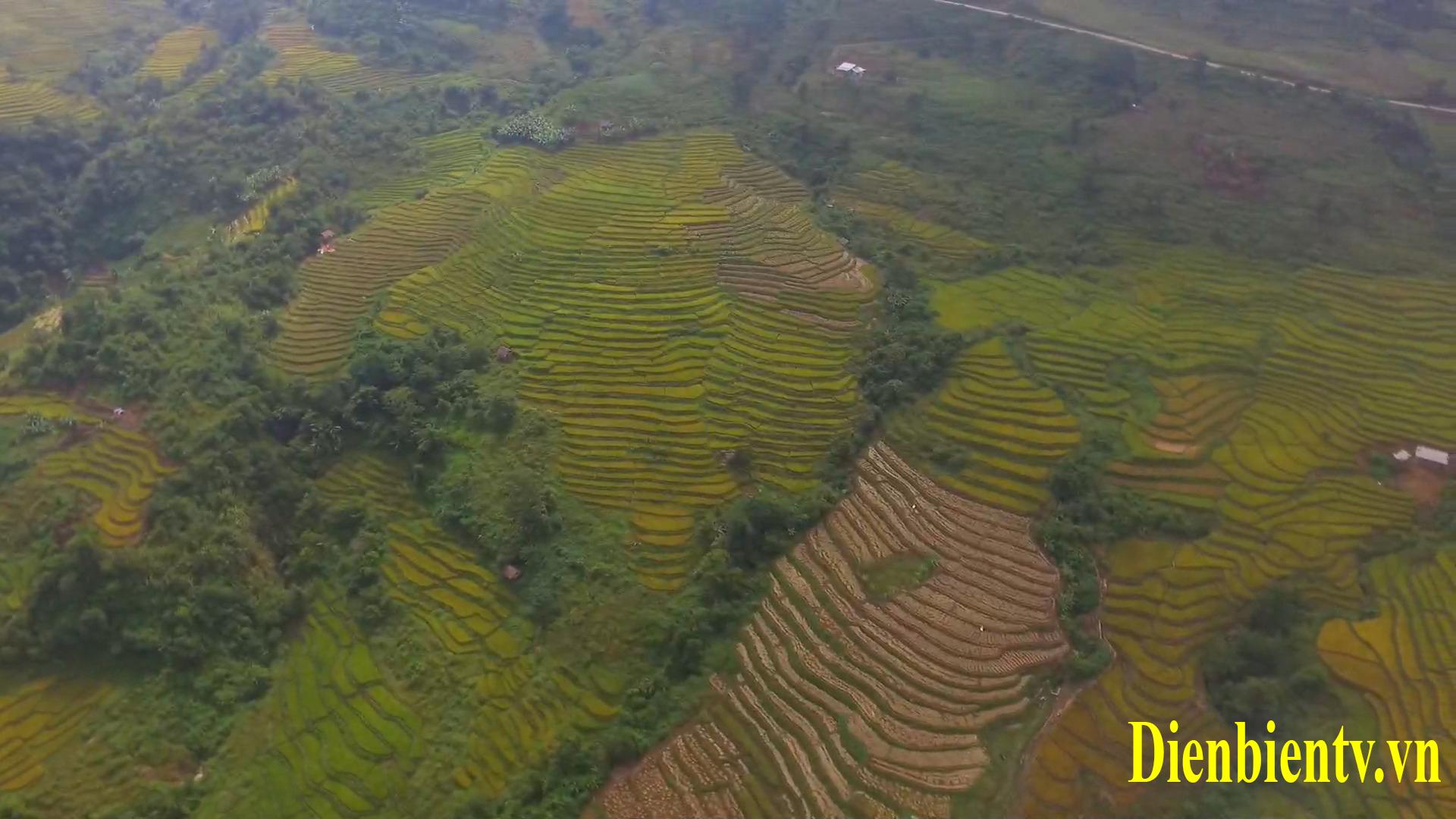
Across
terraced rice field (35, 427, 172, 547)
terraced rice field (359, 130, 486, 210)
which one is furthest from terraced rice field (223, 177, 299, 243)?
terraced rice field (35, 427, 172, 547)

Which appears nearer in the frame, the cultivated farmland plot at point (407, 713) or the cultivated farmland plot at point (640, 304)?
the cultivated farmland plot at point (407, 713)

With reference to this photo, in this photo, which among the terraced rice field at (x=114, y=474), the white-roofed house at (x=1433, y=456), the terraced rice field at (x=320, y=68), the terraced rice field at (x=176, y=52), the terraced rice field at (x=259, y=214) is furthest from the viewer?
the terraced rice field at (x=320, y=68)

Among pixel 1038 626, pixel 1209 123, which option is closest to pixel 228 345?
pixel 1038 626

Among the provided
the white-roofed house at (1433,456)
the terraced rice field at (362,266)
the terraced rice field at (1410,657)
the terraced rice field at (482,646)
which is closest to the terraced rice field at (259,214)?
the terraced rice field at (362,266)

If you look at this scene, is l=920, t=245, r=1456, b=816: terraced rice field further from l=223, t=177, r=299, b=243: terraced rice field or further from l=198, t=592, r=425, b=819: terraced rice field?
l=223, t=177, r=299, b=243: terraced rice field

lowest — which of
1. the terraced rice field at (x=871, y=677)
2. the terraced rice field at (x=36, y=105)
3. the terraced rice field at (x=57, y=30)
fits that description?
the terraced rice field at (x=871, y=677)

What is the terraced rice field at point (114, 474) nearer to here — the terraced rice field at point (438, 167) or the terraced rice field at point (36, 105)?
the terraced rice field at point (438, 167)

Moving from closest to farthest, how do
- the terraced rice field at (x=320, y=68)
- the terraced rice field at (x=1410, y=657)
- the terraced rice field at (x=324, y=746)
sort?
the terraced rice field at (x=1410, y=657), the terraced rice field at (x=324, y=746), the terraced rice field at (x=320, y=68)

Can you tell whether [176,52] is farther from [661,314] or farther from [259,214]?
[661,314]
